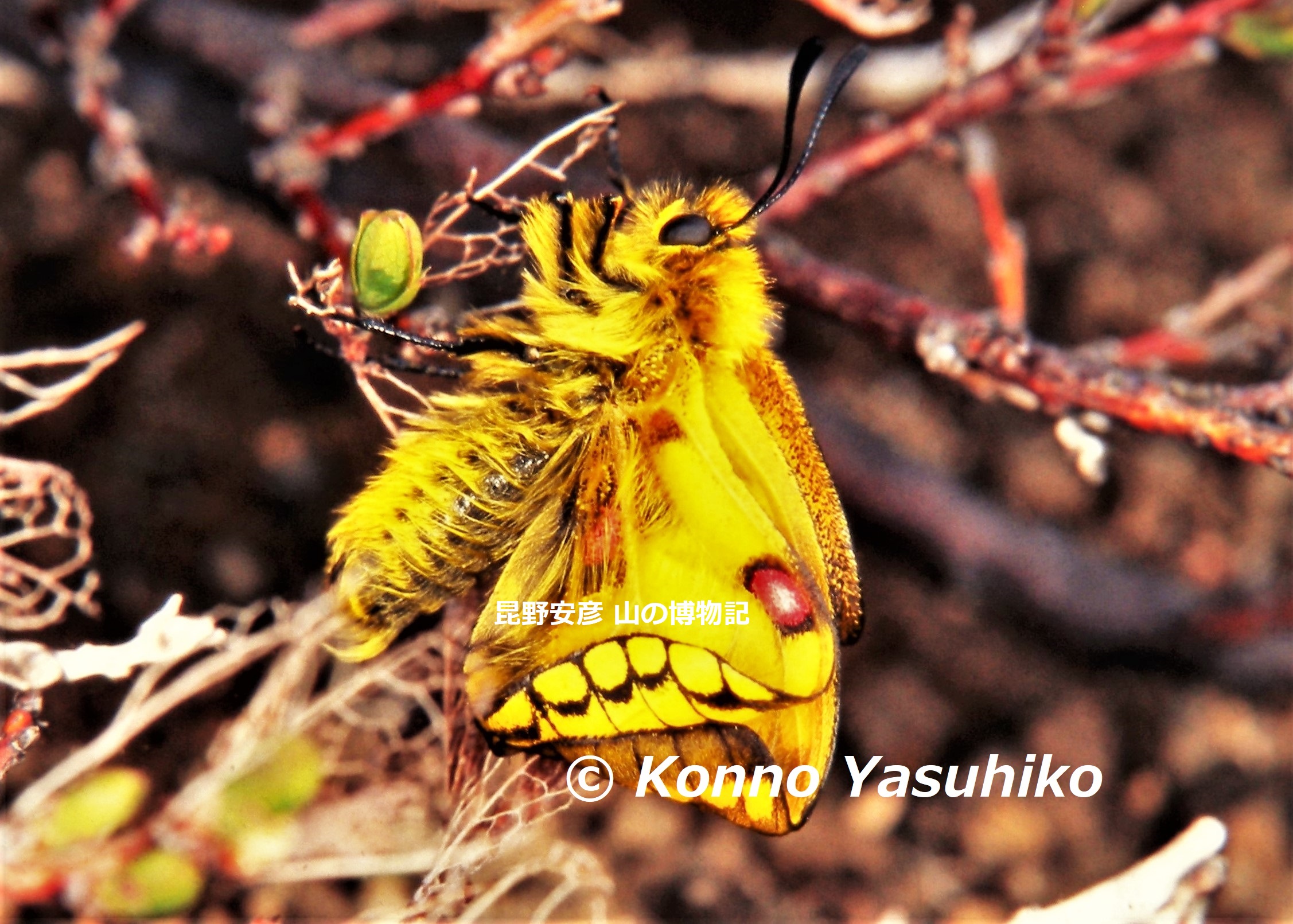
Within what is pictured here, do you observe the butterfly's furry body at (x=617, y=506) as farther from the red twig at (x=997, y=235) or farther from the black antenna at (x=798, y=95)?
the red twig at (x=997, y=235)

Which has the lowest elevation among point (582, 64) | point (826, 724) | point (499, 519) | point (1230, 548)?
point (1230, 548)

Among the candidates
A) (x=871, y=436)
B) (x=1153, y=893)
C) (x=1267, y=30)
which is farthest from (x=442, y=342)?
(x=1267, y=30)

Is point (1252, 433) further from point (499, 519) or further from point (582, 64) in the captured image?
point (582, 64)

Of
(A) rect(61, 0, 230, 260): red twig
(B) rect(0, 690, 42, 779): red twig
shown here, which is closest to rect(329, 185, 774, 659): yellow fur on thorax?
(B) rect(0, 690, 42, 779): red twig

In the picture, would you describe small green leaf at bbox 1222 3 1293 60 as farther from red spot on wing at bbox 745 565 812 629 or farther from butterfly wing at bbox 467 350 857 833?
red spot on wing at bbox 745 565 812 629

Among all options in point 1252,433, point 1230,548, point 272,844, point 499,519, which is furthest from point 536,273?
point 1230,548

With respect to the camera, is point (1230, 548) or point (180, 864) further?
point (1230, 548)

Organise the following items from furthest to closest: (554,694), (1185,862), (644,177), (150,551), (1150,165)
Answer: (1150,165) < (644,177) < (150,551) < (1185,862) < (554,694)
